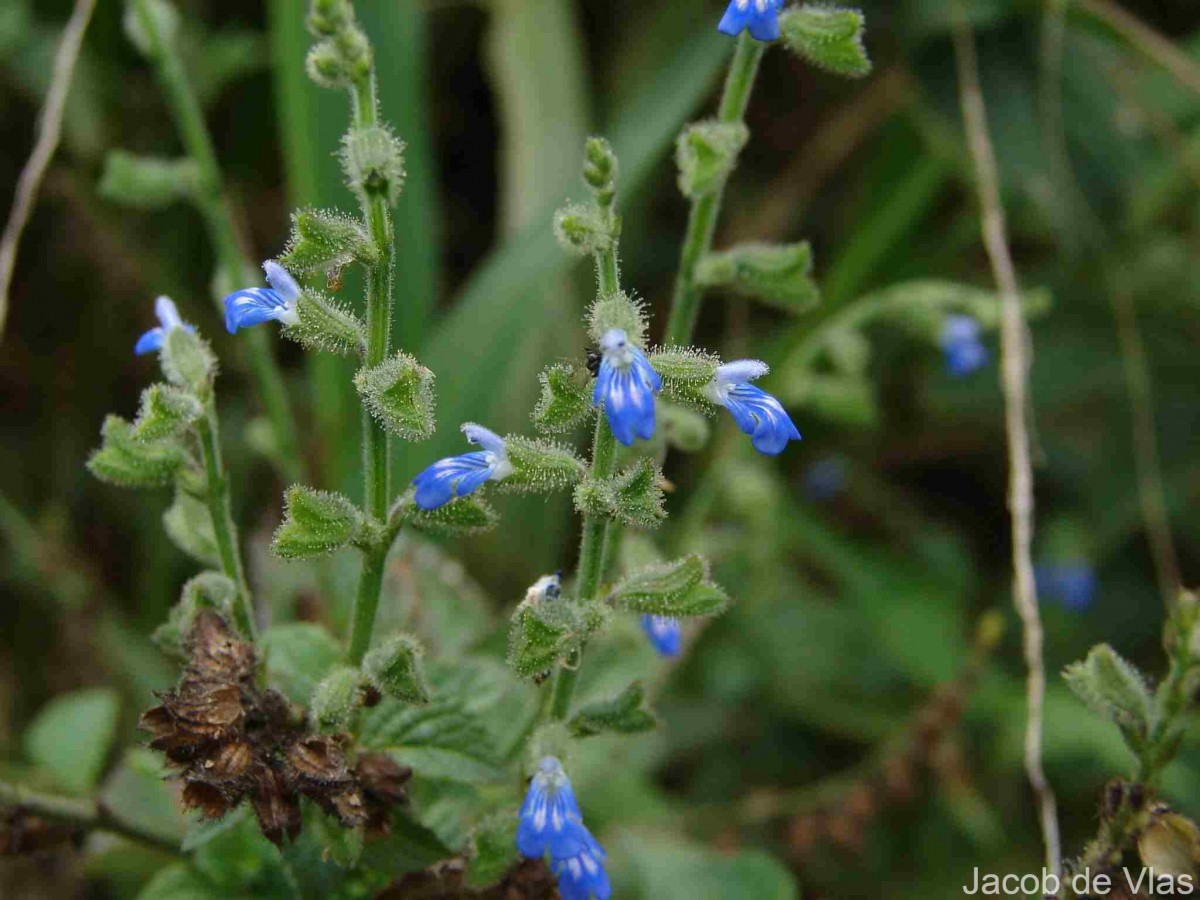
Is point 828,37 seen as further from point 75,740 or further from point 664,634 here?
point 75,740

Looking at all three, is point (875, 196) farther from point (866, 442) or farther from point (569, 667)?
point (569, 667)

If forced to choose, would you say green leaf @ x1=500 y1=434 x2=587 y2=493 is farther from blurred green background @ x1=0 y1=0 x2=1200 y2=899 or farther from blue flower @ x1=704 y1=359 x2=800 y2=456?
blurred green background @ x1=0 y1=0 x2=1200 y2=899

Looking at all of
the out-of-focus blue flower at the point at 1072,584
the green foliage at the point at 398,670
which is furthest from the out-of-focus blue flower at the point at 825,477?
the green foliage at the point at 398,670

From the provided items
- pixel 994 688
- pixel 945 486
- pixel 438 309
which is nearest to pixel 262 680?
pixel 994 688

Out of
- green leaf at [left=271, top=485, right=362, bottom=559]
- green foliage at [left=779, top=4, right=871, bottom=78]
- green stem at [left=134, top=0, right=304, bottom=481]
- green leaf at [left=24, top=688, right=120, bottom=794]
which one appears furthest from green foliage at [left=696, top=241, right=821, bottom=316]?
green leaf at [left=24, top=688, right=120, bottom=794]

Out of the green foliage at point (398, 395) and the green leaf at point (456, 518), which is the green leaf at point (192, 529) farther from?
the green foliage at point (398, 395)
